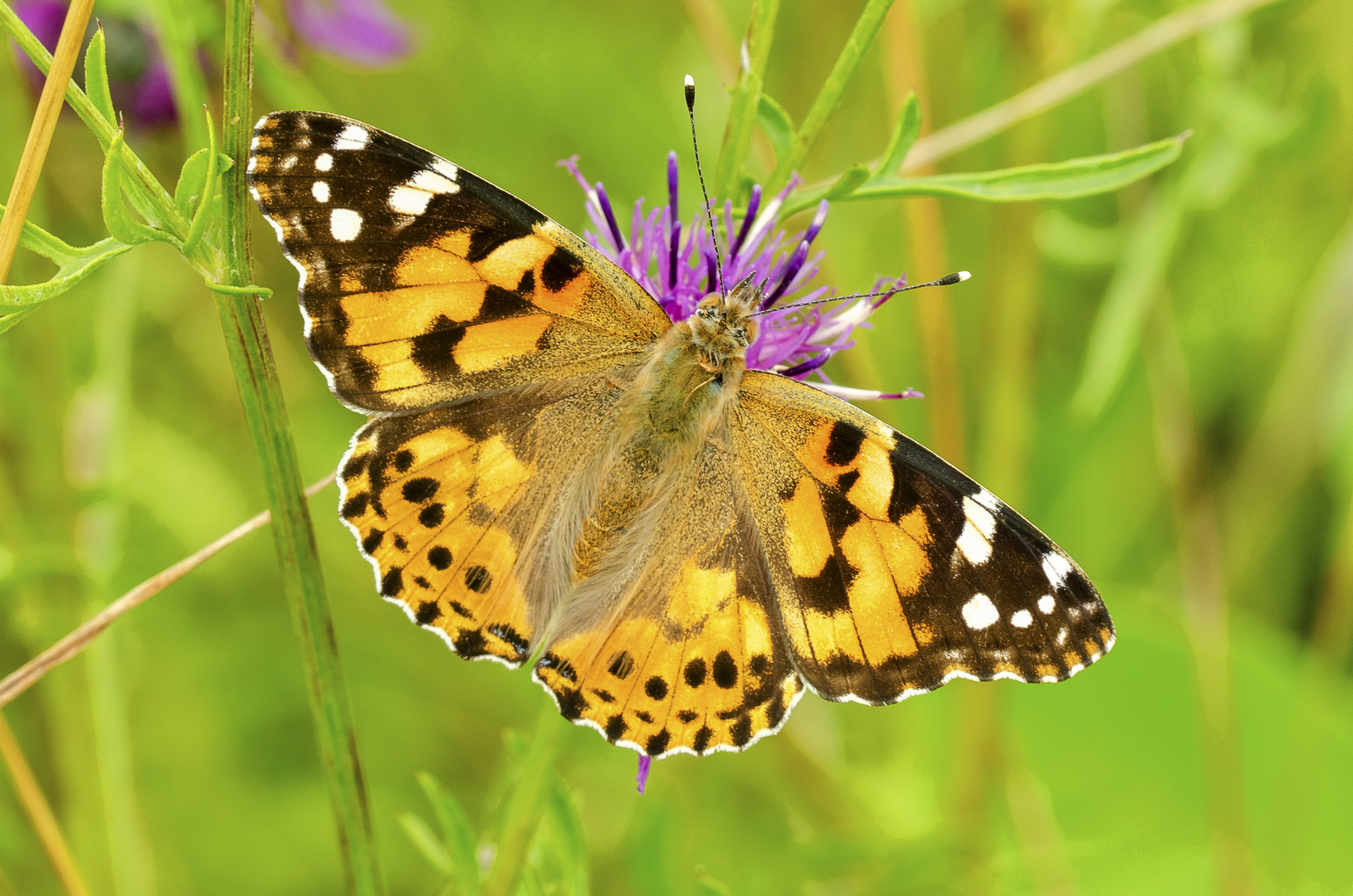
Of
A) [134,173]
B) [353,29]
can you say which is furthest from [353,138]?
[353,29]

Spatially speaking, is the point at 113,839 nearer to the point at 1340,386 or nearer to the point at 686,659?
the point at 686,659

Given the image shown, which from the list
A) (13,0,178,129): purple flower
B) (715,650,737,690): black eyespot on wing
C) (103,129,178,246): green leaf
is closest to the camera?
(103,129,178,246): green leaf

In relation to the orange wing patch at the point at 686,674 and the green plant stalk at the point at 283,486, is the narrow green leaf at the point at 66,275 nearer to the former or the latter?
the green plant stalk at the point at 283,486

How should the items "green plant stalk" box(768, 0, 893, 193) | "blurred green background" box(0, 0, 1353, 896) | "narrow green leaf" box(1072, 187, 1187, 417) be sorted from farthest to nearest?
"blurred green background" box(0, 0, 1353, 896)
"narrow green leaf" box(1072, 187, 1187, 417)
"green plant stalk" box(768, 0, 893, 193)

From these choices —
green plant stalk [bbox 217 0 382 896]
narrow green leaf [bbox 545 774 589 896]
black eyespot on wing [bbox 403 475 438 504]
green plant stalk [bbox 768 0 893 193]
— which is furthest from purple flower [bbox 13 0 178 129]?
narrow green leaf [bbox 545 774 589 896]

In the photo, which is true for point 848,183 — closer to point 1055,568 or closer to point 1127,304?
point 1055,568

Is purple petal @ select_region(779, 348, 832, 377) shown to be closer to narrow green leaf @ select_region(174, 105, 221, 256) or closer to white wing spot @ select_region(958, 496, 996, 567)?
white wing spot @ select_region(958, 496, 996, 567)

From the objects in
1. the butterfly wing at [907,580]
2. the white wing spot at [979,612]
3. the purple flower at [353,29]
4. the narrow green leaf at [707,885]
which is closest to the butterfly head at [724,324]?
the butterfly wing at [907,580]
